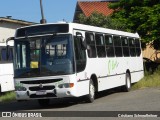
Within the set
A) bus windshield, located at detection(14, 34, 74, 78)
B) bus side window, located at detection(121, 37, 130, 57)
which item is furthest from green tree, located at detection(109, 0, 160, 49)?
bus windshield, located at detection(14, 34, 74, 78)

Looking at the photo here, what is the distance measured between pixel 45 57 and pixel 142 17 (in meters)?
16.7

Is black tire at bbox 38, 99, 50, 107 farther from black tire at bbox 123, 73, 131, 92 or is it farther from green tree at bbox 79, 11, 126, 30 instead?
green tree at bbox 79, 11, 126, 30

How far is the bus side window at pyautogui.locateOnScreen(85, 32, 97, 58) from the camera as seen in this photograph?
18.1m

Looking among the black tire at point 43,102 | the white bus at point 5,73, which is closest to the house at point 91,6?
the white bus at point 5,73

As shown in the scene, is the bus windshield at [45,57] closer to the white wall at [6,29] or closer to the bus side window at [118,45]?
the bus side window at [118,45]

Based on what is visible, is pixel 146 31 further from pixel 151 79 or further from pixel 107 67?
pixel 107 67

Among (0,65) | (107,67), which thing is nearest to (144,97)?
(107,67)

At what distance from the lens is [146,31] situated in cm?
3206

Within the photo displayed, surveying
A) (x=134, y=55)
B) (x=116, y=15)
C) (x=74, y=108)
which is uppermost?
(x=116, y=15)

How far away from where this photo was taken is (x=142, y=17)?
105 feet

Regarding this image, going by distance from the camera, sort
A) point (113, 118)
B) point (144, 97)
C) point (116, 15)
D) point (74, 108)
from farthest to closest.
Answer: point (116, 15) → point (144, 97) → point (74, 108) → point (113, 118)

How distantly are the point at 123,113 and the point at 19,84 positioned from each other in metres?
4.47

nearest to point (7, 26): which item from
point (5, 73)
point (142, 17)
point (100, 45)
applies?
point (142, 17)

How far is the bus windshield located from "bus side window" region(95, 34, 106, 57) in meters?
2.86
